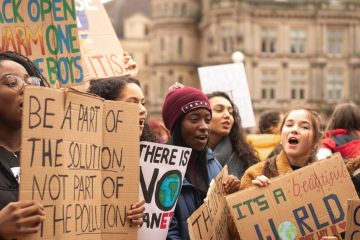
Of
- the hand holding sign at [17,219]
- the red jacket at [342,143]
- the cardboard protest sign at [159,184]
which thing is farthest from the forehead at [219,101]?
the hand holding sign at [17,219]

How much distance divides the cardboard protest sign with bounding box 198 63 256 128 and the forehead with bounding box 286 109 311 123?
3.42m

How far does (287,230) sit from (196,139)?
→ 857 mm

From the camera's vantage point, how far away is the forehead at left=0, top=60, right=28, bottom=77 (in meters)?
4.14

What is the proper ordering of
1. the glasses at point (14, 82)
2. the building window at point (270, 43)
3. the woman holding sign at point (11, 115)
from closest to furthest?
1. the woman holding sign at point (11, 115)
2. the glasses at point (14, 82)
3. the building window at point (270, 43)

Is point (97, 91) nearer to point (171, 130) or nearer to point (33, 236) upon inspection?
point (171, 130)

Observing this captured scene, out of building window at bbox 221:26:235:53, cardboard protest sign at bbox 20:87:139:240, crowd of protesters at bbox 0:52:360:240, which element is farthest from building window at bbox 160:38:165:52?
cardboard protest sign at bbox 20:87:139:240

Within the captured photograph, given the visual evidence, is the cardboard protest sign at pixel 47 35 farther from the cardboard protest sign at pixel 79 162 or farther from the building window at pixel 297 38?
the building window at pixel 297 38

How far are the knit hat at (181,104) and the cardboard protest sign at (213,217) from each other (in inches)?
20.6

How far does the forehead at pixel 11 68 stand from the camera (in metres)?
4.14

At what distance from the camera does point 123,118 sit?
4453 mm

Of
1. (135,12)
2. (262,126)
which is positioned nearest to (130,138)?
(262,126)

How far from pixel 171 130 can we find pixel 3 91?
174 cm

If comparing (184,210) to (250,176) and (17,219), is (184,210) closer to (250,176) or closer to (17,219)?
(250,176)

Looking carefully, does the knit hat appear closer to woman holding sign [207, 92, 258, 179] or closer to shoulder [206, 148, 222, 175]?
shoulder [206, 148, 222, 175]
